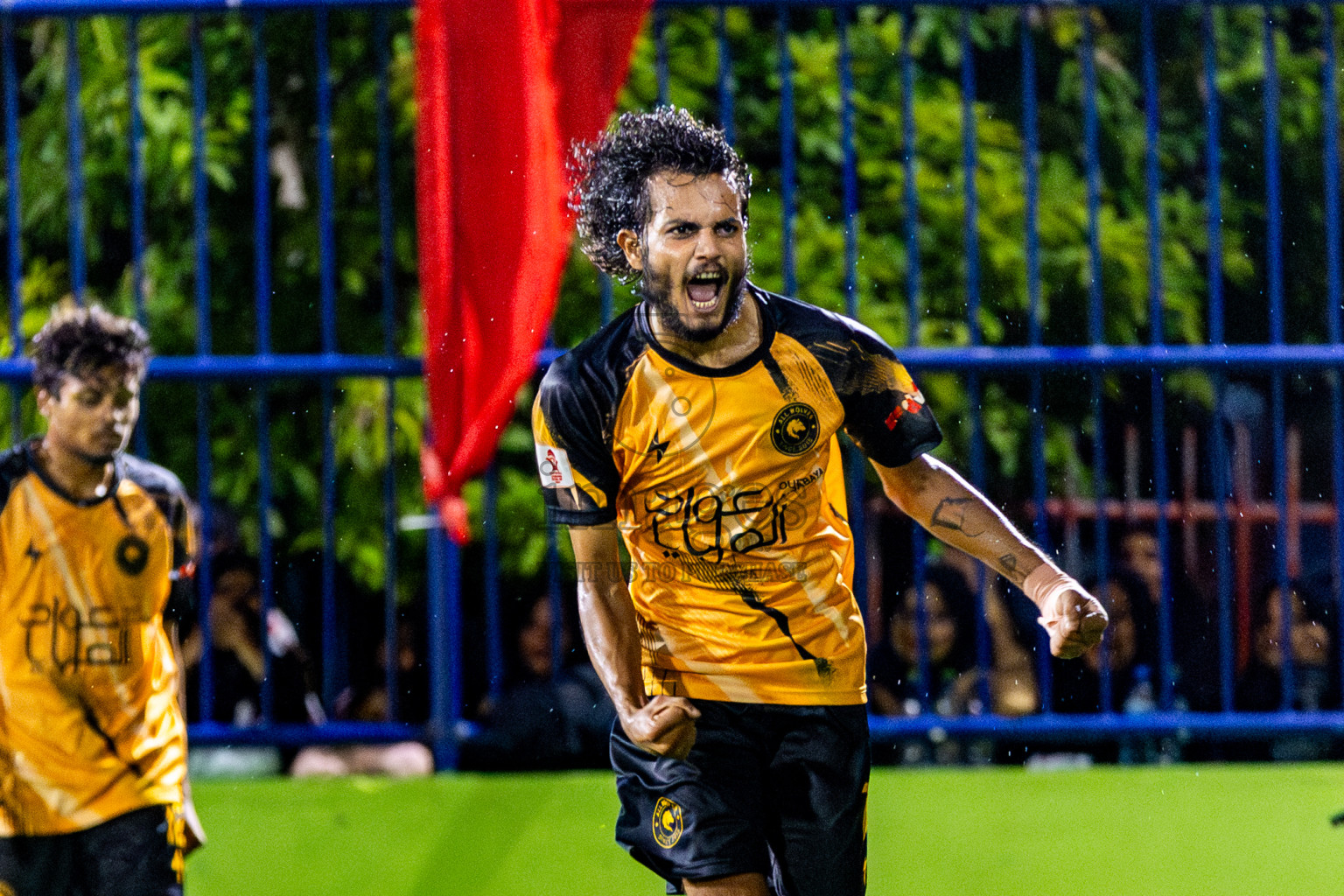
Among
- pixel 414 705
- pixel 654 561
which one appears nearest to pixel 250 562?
pixel 414 705

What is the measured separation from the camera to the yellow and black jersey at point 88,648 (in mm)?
4035

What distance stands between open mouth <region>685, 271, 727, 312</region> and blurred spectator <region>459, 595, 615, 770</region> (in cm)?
154

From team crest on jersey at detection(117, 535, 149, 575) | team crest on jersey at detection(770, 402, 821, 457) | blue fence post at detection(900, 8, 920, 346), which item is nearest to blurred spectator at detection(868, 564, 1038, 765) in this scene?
blue fence post at detection(900, 8, 920, 346)

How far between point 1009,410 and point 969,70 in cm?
113

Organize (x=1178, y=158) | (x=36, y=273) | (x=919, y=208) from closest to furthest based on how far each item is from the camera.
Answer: (x=919, y=208), (x=36, y=273), (x=1178, y=158)

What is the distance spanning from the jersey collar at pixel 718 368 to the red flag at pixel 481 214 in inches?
41.4

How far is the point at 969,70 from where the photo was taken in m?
4.46

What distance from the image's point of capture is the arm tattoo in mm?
3377

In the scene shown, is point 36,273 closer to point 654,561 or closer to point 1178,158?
point 654,561

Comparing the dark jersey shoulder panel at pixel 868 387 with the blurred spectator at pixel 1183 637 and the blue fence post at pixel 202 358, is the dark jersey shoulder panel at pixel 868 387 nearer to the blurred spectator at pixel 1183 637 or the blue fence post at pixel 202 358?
the blurred spectator at pixel 1183 637

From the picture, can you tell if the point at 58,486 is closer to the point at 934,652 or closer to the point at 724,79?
the point at 724,79

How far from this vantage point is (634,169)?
3348 mm

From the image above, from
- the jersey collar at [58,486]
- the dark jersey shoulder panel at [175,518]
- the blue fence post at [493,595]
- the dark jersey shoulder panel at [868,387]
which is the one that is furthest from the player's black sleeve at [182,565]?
the dark jersey shoulder panel at [868,387]

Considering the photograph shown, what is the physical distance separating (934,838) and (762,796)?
1229 mm
